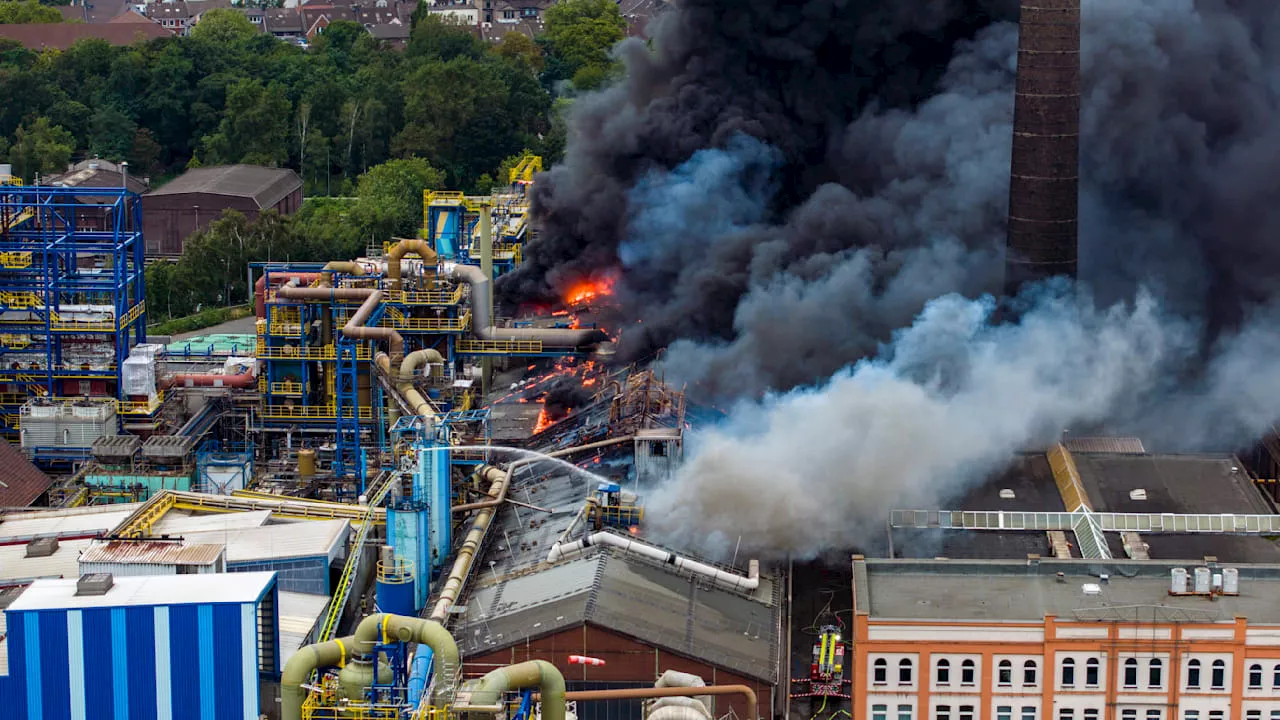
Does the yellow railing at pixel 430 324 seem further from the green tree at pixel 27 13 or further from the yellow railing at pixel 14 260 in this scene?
the green tree at pixel 27 13

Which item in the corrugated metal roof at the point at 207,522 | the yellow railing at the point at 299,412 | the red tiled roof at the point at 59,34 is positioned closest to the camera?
the corrugated metal roof at the point at 207,522

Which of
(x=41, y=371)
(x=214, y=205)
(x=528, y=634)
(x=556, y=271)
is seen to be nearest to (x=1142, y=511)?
(x=528, y=634)

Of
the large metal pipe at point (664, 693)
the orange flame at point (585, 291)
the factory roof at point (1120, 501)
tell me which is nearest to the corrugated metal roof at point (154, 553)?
the large metal pipe at point (664, 693)

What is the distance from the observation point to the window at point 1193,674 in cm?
4897

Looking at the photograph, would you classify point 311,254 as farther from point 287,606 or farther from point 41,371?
point 287,606

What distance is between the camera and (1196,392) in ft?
247

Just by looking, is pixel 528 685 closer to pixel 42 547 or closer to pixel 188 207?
pixel 42 547

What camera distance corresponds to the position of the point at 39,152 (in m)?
132

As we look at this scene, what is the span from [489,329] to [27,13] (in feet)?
343

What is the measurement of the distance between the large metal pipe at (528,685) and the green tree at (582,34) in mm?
111480

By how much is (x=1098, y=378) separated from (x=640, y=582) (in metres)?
20.9

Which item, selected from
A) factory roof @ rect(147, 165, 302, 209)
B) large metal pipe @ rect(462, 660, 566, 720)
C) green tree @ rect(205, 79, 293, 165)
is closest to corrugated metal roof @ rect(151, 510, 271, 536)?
large metal pipe @ rect(462, 660, 566, 720)

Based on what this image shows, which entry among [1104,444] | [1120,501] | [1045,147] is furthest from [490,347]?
[1120,501]

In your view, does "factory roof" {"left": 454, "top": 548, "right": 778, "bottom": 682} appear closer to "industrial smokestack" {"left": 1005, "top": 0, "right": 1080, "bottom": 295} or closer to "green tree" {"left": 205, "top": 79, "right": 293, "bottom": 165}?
"industrial smokestack" {"left": 1005, "top": 0, "right": 1080, "bottom": 295}
